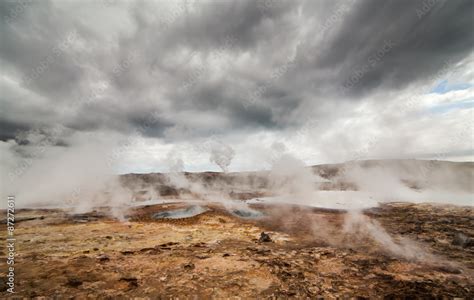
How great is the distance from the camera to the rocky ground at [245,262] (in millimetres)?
6258

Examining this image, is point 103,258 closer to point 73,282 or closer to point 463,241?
point 73,282

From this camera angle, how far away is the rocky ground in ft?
20.5

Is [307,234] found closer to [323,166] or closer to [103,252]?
[103,252]

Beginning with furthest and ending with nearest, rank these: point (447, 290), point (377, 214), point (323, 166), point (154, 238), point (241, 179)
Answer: point (323, 166), point (241, 179), point (377, 214), point (154, 238), point (447, 290)

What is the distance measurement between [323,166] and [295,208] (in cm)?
7113

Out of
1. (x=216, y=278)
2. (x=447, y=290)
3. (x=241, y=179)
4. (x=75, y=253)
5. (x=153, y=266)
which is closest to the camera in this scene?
(x=447, y=290)

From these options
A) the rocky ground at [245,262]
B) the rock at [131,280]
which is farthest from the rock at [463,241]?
Answer: the rock at [131,280]

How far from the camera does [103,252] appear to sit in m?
9.74

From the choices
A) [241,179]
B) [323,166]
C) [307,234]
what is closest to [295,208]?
[307,234]

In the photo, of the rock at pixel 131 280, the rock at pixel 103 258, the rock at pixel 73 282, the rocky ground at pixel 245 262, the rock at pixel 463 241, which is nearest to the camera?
the rocky ground at pixel 245 262

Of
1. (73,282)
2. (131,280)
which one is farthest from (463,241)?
(73,282)

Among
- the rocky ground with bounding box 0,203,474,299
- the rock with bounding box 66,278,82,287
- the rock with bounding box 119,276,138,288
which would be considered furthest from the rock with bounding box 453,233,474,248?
the rock with bounding box 66,278,82,287

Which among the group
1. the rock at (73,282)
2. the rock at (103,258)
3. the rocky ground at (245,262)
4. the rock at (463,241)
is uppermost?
the rock at (73,282)

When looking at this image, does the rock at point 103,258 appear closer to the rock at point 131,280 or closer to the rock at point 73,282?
the rock at point 73,282
